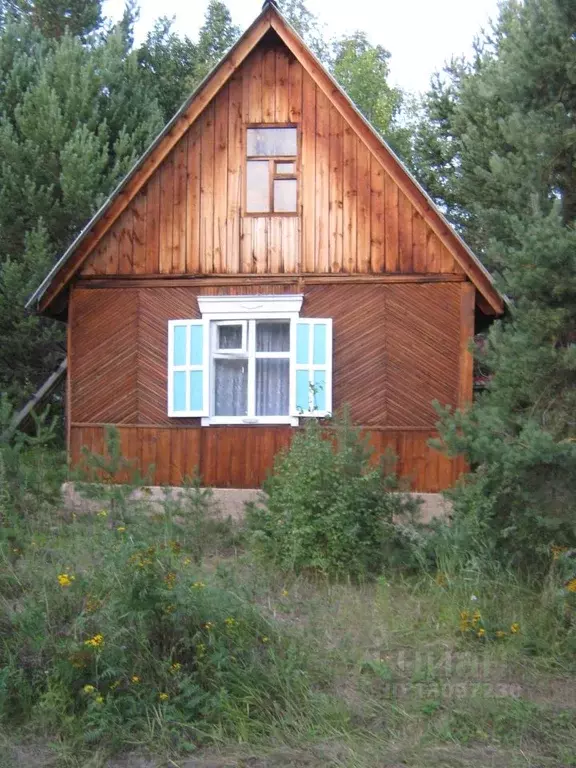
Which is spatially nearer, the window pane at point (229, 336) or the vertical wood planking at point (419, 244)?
the vertical wood planking at point (419, 244)

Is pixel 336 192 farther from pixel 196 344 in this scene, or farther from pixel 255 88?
pixel 196 344

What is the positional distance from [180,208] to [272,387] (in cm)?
261

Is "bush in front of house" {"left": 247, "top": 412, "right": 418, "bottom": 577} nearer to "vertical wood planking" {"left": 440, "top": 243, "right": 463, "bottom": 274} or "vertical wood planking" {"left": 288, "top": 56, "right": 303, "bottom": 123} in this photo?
"vertical wood planking" {"left": 440, "top": 243, "right": 463, "bottom": 274}

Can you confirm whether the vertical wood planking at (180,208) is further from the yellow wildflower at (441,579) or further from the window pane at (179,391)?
the yellow wildflower at (441,579)

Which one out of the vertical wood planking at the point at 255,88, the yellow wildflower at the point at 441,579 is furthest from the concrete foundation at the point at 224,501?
the vertical wood planking at the point at 255,88

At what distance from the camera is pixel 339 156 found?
12172mm

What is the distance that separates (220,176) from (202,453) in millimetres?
3589

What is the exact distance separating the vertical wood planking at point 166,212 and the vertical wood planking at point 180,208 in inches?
1.5

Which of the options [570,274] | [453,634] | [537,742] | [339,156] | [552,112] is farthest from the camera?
[339,156]

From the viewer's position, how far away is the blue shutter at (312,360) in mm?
11977

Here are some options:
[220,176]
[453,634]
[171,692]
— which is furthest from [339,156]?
[171,692]

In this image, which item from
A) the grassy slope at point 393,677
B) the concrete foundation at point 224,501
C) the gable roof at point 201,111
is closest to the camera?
the grassy slope at point 393,677

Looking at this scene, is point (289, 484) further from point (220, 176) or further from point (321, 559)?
point (220, 176)

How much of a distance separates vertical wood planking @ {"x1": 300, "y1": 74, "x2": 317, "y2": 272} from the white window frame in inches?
22.8
